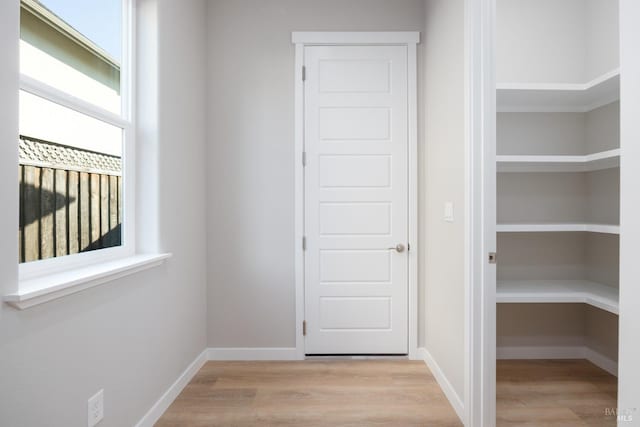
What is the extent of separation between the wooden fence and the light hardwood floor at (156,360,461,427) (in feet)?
3.65

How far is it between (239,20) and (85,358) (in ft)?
8.34

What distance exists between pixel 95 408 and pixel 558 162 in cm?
289

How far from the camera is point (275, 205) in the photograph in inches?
119

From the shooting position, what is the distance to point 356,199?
9.89ft

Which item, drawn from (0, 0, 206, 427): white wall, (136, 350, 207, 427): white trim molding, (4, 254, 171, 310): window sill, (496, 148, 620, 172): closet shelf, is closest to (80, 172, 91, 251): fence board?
(4, 254, 171, 310): window sill

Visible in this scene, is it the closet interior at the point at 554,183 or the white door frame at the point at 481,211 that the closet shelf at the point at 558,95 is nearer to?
the closet interior at the point at 554,183

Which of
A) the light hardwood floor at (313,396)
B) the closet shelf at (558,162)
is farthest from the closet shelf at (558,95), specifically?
the light hardwood floor at (313,396)

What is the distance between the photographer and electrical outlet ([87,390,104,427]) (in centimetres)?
153

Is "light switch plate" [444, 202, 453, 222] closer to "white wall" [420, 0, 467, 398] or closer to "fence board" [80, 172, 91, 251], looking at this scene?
"white wall" [420, 0, 467, 398]

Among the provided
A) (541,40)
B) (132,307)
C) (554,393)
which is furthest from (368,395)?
(541,40)

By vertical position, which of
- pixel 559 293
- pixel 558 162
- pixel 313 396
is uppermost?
pixel 558 162

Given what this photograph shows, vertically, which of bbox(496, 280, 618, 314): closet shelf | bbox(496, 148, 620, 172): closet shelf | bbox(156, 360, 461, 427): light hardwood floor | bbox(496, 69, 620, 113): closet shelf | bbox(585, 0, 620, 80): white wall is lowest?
bbox(156, 360, 461, 427): light hardwood floor

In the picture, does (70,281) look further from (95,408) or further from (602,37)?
(602,37)

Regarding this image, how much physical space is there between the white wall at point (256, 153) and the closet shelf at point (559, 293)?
1563mm
